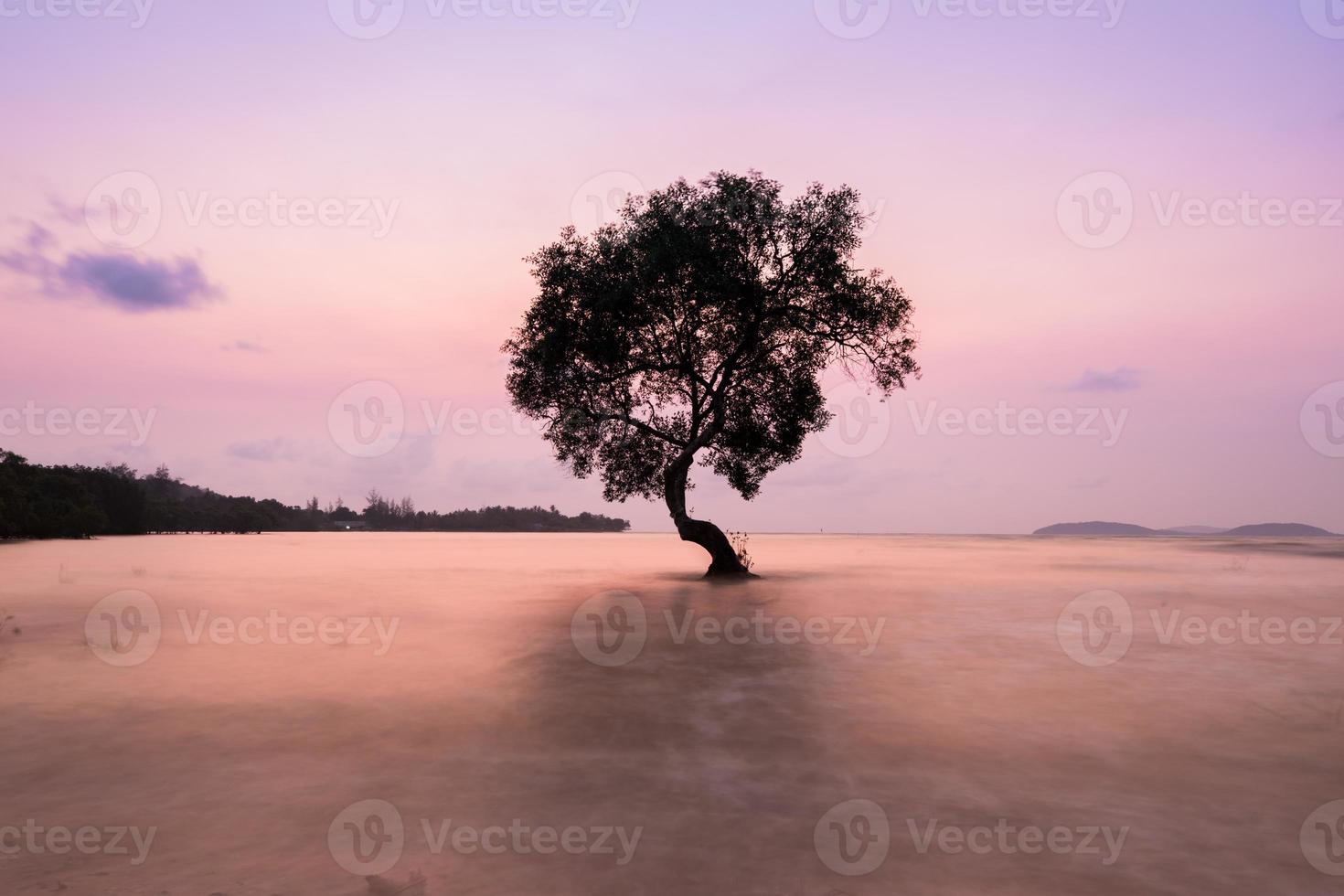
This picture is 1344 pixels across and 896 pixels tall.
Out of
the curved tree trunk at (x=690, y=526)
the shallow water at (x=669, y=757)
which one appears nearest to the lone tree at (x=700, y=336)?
the curved tree trunk at (x=690, y=526)

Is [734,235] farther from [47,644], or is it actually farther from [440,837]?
[440,837]

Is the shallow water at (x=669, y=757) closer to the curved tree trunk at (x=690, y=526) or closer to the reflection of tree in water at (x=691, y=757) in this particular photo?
the reflection of tree in water at (x=691, y=757)

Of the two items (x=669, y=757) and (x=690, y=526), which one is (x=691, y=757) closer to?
(x=669, y=757)

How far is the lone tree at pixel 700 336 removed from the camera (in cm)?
3900

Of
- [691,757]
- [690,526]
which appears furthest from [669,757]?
[690,526]

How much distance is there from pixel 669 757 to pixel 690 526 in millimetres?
31737

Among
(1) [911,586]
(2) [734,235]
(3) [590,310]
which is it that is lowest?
(1) [911,586]

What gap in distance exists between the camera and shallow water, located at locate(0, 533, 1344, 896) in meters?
6.53

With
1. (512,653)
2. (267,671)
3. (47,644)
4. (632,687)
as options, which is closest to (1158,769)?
(632,687)

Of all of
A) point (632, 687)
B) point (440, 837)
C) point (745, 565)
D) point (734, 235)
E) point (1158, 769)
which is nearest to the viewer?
point (440, 837)

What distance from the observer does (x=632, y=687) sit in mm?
14617

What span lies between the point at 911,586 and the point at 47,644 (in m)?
34.6

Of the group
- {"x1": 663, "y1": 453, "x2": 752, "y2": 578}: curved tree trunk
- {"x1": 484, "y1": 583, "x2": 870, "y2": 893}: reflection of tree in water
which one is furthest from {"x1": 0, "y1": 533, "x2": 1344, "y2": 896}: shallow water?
{"x1": 663, "y1": 453, "x2": 752, "y2": 578}: curved tree trunk

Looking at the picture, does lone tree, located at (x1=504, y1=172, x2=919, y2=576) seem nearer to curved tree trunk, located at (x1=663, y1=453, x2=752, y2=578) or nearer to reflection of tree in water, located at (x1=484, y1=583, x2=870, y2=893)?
curved tree trunk, located at (x1=663, y1=453, x2=752, y2=578)
